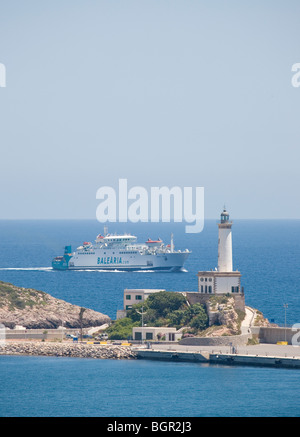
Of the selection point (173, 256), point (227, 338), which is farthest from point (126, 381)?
point (173, 256)

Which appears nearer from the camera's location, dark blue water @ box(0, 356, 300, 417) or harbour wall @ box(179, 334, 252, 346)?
dark blue water @ box(0, 356, 300, 417)

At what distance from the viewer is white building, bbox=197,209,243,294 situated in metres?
88.1

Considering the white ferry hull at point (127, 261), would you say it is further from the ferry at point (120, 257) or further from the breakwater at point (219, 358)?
the breakwater at point (219, 358)

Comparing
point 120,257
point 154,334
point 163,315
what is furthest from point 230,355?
point 120,257

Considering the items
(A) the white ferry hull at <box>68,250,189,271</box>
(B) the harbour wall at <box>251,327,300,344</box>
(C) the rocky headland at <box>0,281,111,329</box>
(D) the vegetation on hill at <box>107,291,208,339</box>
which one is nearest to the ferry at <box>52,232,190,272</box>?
(A) the white ferry hull at <box>68,250,189,271</box>

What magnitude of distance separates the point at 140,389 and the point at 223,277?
1925cm

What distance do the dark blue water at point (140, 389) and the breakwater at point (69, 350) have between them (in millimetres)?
1454

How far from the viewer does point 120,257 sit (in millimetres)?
189125

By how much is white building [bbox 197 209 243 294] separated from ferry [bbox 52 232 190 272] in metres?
95.0

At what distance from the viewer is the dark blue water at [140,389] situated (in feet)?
214

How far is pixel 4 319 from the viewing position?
3757 inches

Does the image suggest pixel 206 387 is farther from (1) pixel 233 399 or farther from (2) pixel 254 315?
(2) pixel 254 315

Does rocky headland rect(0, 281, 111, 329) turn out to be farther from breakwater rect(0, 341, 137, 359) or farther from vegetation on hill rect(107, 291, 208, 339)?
breakwater rect(0, 341, 137, 359)

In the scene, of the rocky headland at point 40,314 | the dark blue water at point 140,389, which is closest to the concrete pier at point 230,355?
the dark blue water at point 140,389
